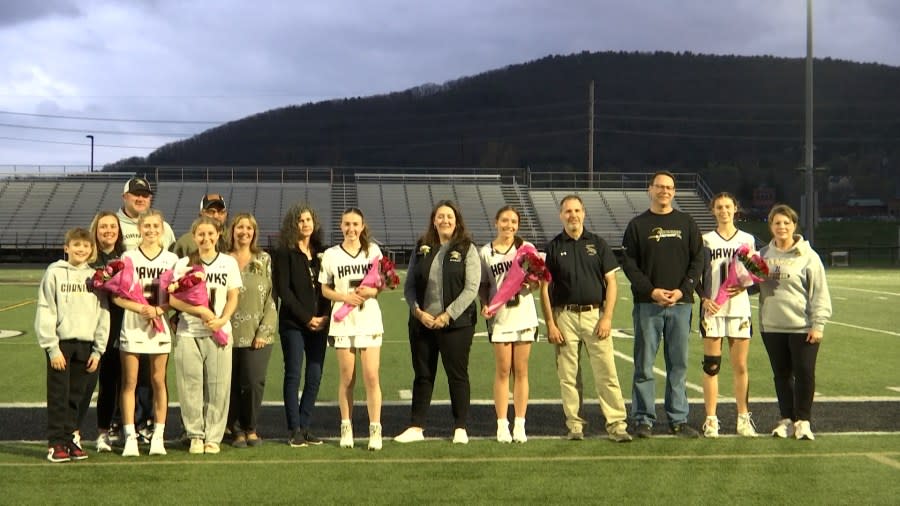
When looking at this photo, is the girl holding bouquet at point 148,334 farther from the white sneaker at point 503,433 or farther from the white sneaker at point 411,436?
the white sneaker at point 503,433

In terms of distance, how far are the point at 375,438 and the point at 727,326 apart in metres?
2.79

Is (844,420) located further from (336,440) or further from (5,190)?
(5,190)

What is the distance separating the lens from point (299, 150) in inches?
6216

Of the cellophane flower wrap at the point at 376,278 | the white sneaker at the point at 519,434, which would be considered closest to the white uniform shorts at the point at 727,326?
the white sneaker at the point at 519,434

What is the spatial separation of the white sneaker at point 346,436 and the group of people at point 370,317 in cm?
1

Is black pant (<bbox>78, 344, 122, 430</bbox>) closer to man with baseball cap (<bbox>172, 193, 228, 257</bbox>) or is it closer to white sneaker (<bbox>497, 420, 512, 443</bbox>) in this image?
man with baseball cap (<bbox>172, 193, 228, 257</bbox>)

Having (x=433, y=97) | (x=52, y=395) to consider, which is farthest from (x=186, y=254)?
(x=433, y=97)

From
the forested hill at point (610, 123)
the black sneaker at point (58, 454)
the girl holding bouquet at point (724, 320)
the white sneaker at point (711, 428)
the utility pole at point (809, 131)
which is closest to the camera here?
the black sneaker at point (58, 454)

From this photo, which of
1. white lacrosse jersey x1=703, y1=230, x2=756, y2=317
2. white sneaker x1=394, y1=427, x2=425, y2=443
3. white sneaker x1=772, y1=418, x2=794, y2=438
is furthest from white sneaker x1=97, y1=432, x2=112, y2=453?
white sneaker x1=772, y1=418, x2=794, y2=438

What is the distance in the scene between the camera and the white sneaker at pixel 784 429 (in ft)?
24.3

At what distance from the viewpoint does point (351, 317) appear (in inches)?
282

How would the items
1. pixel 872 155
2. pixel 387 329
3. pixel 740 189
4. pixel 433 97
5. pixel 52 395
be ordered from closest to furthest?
1. pixel 52 395
2. pixel 387 329
3. pixel 740 189
4. pixel 872 155
5. pixel 433 97

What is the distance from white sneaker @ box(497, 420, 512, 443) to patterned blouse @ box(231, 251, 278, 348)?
5.83ft

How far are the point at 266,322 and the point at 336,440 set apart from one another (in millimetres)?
1013
